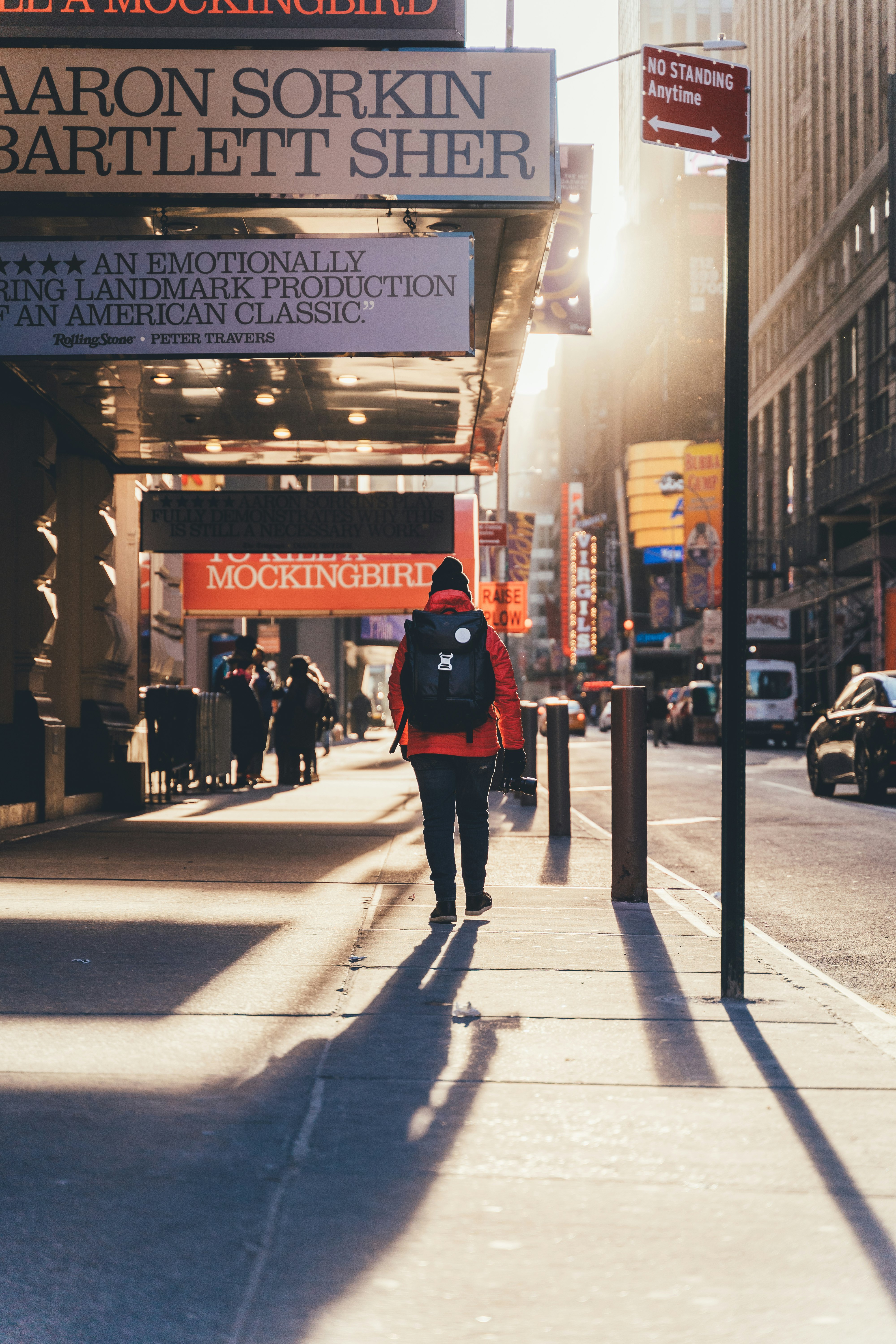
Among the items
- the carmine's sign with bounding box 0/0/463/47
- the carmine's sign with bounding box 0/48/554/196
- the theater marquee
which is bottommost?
the theater marquee

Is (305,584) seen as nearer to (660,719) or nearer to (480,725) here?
(480,725)

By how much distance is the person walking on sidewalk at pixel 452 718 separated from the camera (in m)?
7.31

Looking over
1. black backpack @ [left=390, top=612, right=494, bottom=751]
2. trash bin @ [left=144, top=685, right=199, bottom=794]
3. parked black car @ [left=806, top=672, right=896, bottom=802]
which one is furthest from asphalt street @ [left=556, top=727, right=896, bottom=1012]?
trash bin @ [left=144, top=685, right=199, bottom=794]

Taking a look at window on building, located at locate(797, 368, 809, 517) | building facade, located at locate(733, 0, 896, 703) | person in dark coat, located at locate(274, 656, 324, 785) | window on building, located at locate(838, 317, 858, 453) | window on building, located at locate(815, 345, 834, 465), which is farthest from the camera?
window on building, located at locate(797, 368, 809, 517)

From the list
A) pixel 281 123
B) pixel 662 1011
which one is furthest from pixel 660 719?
pixel 662 1011

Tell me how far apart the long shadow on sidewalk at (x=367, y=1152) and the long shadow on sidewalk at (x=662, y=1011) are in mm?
564

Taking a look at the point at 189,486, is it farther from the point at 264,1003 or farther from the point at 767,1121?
the point at 767,1121

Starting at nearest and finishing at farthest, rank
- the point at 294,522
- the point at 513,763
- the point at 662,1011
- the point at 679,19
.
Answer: the point at 662,1011
the point at 513,763
the point at 294,522
the point at 679,19

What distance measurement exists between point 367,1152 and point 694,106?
3946 mm

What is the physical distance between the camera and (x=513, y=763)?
7578mm

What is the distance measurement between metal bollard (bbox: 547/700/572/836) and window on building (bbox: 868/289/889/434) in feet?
107

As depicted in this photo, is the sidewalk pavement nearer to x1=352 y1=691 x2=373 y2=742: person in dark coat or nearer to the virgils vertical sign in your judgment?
x1=352 y1=691 x2=373 y2=742: person in dark coat

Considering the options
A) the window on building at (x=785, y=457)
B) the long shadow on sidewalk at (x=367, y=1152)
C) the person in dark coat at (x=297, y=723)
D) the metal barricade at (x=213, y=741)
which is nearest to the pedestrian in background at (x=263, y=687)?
the person in dark coat at (x=297, y=723)

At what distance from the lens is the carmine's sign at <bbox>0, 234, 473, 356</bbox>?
31.4ft
